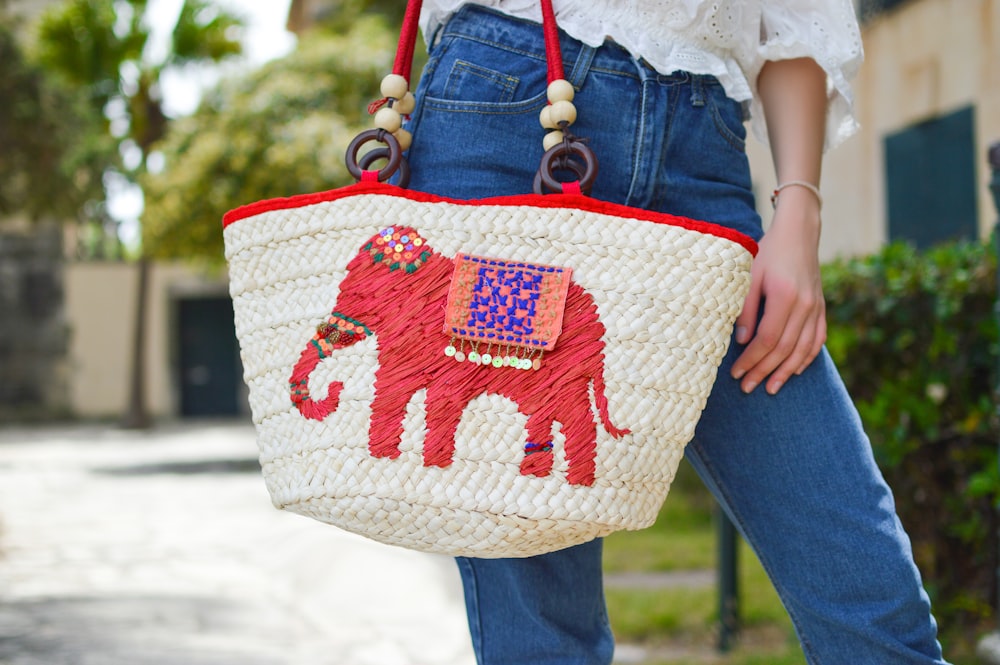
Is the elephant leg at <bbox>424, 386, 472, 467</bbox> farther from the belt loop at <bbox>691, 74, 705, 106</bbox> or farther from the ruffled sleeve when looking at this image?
the ruffled sleeve

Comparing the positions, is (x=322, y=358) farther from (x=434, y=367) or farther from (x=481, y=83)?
(x=481, y=83)

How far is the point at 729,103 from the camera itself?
1.24m

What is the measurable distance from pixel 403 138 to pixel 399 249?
0.19 meters

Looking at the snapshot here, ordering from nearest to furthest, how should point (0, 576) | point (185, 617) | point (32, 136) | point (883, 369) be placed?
point (883, 369), point (185, 617), point (0, 576), point (32, 136)

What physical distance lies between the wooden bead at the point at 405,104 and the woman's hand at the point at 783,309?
0.43 meters

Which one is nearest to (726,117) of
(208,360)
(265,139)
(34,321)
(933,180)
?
Answer: (933,180)

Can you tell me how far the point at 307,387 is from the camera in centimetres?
109

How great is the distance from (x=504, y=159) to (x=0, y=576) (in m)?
4.32

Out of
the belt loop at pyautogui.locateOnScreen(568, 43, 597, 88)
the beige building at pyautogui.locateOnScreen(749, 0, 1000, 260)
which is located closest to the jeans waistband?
the belt loop at pyautogui.locateOnScreen(568, 43, 597, 88)

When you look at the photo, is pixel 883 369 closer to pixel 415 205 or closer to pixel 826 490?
pixel 826 490

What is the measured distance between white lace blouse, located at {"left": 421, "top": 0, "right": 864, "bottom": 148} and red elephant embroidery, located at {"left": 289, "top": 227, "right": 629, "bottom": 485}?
1.04 feet

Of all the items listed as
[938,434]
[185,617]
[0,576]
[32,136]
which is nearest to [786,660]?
[938,434]

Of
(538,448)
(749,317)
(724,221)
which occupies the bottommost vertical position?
(538,448)

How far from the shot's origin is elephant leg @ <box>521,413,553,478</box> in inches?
40.5
